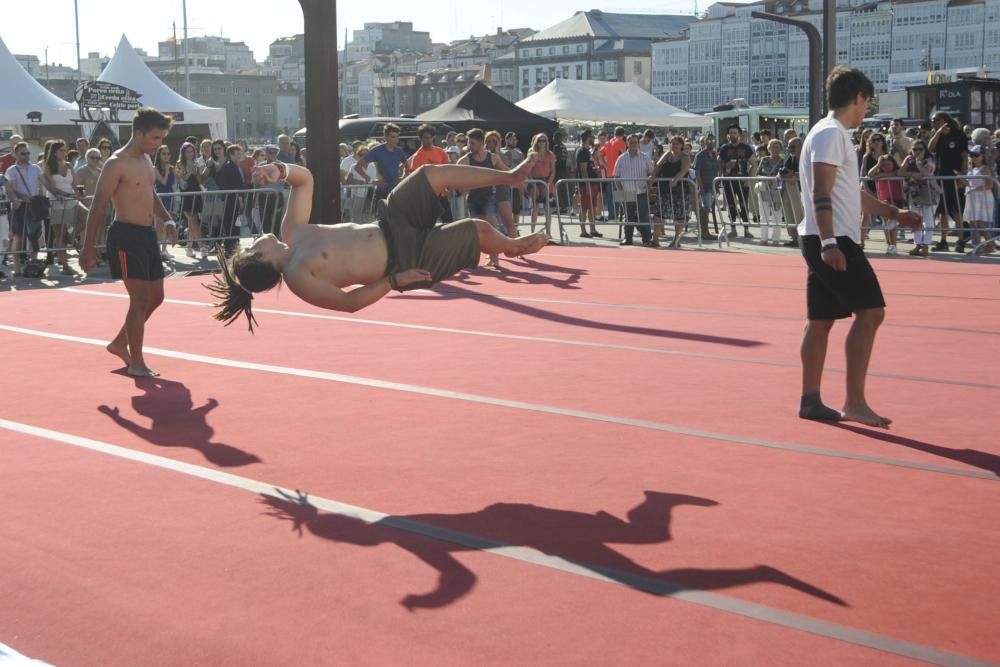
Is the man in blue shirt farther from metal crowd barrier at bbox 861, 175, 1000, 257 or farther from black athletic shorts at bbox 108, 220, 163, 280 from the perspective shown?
black athletic shorts at bbox 108, 220, 163, 280

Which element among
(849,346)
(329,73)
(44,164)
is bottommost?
(849,346)

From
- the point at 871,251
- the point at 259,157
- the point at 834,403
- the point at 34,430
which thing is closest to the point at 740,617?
the point at 834,403

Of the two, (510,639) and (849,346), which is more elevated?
(849,346)

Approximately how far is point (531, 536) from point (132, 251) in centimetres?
535

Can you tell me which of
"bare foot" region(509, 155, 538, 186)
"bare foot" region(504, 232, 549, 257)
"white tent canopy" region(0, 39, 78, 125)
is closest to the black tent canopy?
"white tent canopy" region(0, 39, 78, 125)

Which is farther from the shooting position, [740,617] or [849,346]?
[849,346]

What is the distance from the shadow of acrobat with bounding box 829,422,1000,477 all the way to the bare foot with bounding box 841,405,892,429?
0.19 feet

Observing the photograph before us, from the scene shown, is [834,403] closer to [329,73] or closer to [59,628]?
[59,628]

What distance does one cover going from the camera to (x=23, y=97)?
3344 centimetres

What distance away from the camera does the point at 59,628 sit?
4418 mm

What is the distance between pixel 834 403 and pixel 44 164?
43.1 feet

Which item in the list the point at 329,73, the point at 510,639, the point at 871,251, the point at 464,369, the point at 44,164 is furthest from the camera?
the point at 871,251

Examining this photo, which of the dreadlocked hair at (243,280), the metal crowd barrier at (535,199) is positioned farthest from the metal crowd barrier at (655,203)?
the dreadlocked hair at (243,280)

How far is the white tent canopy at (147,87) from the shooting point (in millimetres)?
36625
